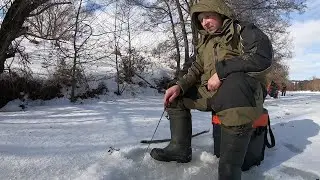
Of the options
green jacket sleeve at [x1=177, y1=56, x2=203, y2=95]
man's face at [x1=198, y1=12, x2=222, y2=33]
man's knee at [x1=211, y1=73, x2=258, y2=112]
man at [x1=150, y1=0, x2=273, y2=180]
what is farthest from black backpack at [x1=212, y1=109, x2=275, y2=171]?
man's face at [x1=198, y1=12, x2=222, y2=33]

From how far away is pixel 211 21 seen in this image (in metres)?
2.53

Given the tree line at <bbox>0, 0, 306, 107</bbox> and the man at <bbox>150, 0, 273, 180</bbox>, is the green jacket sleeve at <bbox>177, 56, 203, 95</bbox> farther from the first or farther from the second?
the tree line at <bbox>0, 0, 306, 107</bbox>

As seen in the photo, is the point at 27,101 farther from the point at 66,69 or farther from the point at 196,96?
the point at 196,96

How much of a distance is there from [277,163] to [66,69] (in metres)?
7.95

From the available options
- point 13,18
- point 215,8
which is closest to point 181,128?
point 215,8

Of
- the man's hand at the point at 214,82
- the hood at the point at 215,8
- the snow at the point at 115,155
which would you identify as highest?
the hood at the point at 215,8

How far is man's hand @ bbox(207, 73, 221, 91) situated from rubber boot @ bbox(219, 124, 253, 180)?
0.28 metres

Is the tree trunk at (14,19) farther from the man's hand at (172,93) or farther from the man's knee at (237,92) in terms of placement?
the man's knee at (237,92)

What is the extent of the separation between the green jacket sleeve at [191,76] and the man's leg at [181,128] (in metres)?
0.07

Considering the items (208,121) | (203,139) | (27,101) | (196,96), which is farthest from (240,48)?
(27,101)

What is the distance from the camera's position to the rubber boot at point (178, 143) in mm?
2818

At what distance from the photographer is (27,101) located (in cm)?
939

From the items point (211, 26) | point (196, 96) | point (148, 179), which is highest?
point (211, 26)

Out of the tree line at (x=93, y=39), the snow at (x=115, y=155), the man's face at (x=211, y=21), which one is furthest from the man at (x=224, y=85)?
the tree line at (x=93, y=39)
